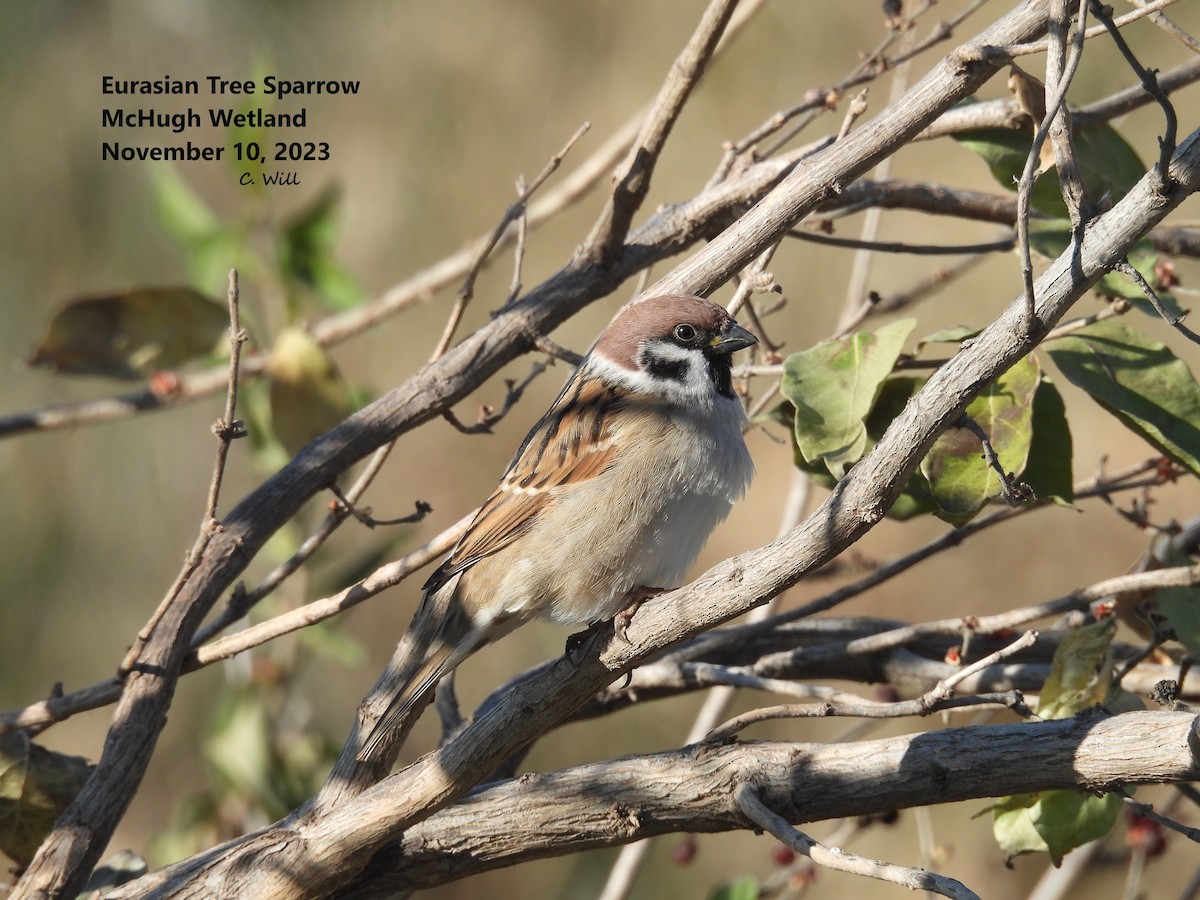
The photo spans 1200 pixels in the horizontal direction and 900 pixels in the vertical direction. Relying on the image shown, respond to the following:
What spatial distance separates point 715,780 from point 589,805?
0.20m

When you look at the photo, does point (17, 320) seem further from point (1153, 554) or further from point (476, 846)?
point (1153, 554)


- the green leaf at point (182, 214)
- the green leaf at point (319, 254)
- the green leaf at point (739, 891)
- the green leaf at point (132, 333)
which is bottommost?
the green leaf at point (739, 891)

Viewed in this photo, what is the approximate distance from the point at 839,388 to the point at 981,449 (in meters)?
0.25

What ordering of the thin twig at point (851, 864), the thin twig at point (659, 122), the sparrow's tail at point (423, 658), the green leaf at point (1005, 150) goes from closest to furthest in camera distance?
1. the thin twig at point (851, 864)
2. the sparrow's tail at point (423, 658)
3. the thin twig at point (659, 122)
4. the green leaf at point (1005, 150)

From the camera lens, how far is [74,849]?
202 centimetres

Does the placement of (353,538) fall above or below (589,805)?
above

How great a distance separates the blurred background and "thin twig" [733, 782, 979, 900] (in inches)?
76.5

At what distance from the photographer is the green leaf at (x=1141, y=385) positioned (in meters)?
2.12

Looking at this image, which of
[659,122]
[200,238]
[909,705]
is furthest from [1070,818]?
[200,238]

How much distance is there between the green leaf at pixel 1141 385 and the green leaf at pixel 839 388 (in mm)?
311

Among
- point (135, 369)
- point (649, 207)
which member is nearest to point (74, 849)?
point (135, 369)

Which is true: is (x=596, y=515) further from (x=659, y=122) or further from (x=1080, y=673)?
(x=1080, y=673)

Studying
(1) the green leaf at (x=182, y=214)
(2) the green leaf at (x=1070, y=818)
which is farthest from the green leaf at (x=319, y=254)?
(2) the green leaf at (x=1070, y=818)

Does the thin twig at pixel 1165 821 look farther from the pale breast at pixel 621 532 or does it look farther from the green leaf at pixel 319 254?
the green leaf at pixel 319 254
